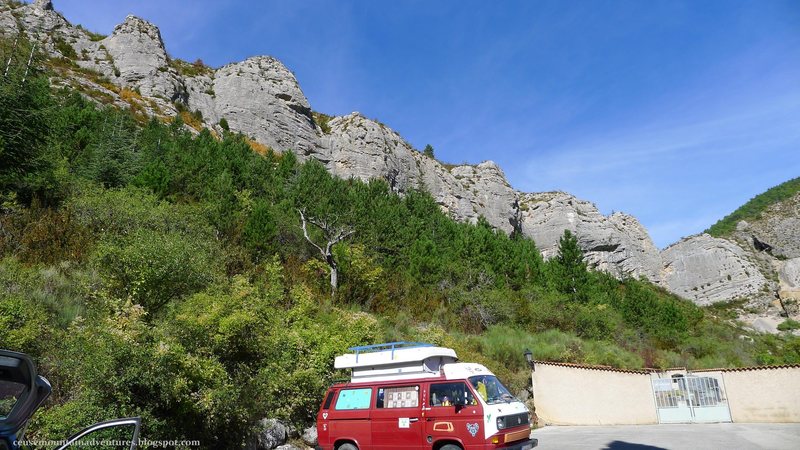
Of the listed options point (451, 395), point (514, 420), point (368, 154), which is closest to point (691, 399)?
point (514, 420)

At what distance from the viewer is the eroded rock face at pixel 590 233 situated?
6888cm

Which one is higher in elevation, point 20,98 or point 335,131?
point 335,131

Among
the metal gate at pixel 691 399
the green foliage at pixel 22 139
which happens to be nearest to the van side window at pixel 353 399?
the metal gate at pixel 691 399

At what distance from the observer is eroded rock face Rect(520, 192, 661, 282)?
2712 inches

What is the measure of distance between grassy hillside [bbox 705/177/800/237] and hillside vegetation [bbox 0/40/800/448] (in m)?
60.7

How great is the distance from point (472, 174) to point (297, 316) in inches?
2340

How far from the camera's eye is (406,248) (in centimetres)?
2969

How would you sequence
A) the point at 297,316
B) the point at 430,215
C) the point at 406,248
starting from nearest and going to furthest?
the point at 297,316 < the point at 406,248 < the point at 430,215

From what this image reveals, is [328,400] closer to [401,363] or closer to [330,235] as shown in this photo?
[401,363]

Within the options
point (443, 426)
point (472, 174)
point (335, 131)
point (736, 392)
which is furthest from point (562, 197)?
point (443, 426)

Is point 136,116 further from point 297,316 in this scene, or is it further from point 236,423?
point 236,423

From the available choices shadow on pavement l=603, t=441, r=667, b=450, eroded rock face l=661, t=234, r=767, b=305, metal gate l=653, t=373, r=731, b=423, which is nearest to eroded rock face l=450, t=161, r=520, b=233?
eroded rock face l=661, t=234, r=767, b=305

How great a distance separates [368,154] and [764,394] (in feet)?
149

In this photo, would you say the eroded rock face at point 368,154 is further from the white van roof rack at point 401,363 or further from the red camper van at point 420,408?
the red camper van at point 420,408
